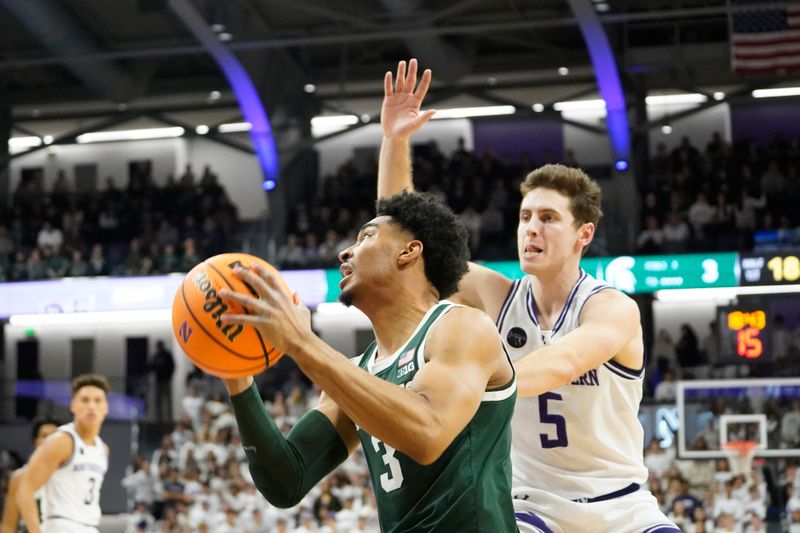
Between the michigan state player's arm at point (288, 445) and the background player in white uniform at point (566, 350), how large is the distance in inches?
35.2

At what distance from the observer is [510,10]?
75.2 ft

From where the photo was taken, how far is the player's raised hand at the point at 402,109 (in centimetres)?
462

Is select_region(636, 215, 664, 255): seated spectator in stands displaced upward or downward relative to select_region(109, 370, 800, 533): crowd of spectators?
upward

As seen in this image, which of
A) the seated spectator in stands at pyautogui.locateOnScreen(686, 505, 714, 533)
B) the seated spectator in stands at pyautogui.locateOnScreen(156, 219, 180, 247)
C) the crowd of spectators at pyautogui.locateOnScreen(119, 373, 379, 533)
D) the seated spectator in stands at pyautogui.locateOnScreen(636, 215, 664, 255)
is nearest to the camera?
the seated spectator in stands at pyautogui.locateOnScreen(686, 505, 714, 533)

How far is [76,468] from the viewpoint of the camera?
8.51 m

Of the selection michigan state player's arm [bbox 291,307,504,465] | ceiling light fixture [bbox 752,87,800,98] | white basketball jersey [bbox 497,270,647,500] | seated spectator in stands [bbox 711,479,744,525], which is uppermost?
ceiling light fixture [bbox 752,87,800,98]

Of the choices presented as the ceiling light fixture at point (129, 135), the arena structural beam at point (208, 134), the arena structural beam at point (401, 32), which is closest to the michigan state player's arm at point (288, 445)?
the arena structural beam at point (401, 32)

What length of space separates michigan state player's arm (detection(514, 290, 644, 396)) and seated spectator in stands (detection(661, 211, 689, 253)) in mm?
14759

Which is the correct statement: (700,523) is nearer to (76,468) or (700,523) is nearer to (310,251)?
(76,468)

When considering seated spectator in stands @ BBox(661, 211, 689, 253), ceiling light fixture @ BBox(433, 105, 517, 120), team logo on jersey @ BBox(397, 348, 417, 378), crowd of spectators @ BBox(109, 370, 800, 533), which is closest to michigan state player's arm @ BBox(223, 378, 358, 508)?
team logo on jersey @ BBox(397, 348, 417, 378)

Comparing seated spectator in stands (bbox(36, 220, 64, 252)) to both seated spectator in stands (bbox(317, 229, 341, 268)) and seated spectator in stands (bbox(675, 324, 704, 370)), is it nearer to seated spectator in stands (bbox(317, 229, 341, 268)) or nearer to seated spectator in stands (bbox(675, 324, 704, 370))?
seated spectator in stands (bbox(317, 229, 341, 268))

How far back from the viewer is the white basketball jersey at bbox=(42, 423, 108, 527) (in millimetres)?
8469

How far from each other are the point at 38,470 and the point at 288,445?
5539 mm

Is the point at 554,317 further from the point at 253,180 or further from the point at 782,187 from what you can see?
the point at 253,180
